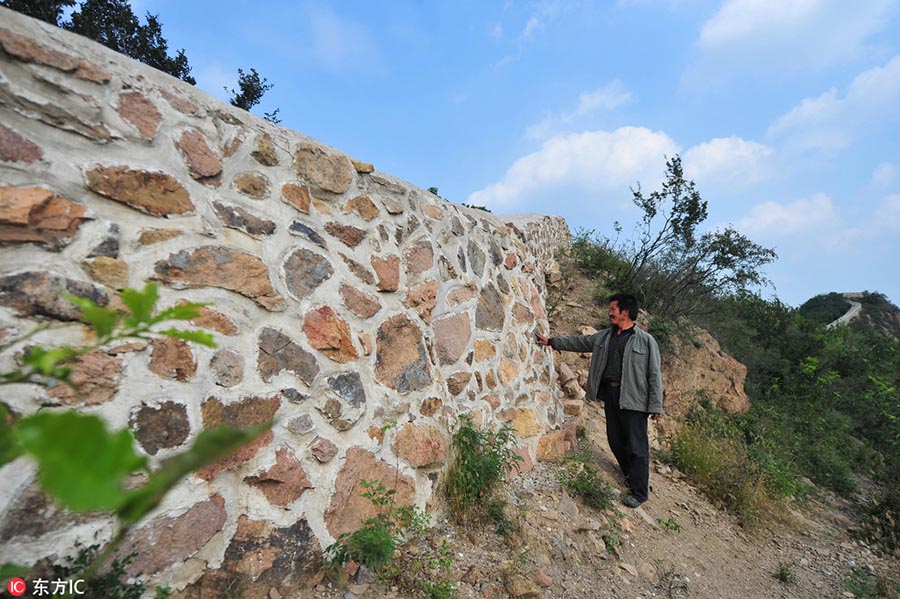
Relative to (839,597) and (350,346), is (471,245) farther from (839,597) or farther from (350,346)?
(839,597)

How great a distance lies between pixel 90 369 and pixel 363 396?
1.15 m

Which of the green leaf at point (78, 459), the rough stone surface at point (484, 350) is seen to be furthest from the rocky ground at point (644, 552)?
the green leaf at point (78, 459)

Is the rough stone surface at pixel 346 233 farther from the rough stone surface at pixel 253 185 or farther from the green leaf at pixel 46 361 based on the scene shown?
the green leaf at pixel 46 361

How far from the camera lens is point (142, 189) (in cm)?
171

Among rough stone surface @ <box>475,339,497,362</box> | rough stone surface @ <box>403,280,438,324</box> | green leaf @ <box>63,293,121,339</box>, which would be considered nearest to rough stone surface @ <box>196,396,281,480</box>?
rough stone surface @ <box>403,280,438,324</box>

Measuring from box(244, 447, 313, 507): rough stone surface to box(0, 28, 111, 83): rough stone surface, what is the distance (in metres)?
1.60

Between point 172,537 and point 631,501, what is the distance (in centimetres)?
310

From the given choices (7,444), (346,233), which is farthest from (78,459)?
(346,233)

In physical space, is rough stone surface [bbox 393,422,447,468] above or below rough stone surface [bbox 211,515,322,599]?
above

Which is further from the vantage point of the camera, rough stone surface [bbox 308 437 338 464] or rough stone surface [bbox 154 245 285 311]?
rough stone surface [bbox 308 437 338 464]

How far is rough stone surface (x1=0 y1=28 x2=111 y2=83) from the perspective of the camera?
1443mm

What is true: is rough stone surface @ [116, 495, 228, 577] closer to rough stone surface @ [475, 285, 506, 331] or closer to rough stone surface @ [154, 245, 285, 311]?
rough stone surface @ [154, 245, 285, 311]

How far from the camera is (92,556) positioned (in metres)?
1.40

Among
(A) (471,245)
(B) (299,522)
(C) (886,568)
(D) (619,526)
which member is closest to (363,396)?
(B) (299,522)
